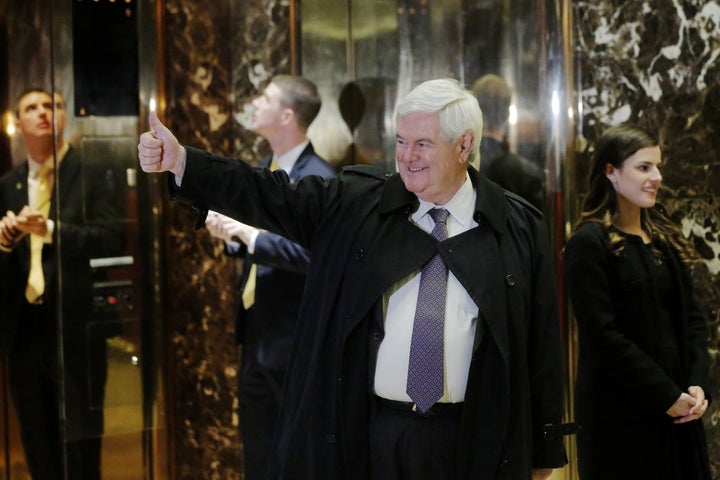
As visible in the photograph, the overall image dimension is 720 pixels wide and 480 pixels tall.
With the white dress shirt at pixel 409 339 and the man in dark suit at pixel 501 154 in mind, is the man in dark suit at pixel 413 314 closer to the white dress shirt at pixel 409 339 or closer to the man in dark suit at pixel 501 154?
the white dress shirt at pixel 409 339

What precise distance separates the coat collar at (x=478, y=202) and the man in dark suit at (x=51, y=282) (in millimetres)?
1907

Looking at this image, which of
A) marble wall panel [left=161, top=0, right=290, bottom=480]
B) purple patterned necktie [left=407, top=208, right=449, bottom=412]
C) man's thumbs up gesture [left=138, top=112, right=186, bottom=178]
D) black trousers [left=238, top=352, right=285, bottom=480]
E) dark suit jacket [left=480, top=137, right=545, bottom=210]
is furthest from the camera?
marble wall panel [left=161, top=0, right=290, bottom=480]

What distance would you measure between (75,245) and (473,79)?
1942 mm

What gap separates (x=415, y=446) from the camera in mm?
2693

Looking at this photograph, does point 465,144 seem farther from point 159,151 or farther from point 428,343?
point 159,151

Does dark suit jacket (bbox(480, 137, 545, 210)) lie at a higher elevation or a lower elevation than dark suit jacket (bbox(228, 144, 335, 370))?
higher

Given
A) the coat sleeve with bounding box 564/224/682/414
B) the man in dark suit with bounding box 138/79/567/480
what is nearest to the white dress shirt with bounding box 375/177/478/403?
the man in dark suit with bounding box 138/79/567/480

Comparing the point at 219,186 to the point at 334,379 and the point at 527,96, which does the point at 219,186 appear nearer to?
the point at 334,379

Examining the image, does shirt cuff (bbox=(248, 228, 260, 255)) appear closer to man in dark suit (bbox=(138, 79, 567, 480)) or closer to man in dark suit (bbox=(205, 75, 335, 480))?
man in dark suit (bbox=(205, 75, 335, 480))

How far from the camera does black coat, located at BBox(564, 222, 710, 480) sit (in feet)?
11.4

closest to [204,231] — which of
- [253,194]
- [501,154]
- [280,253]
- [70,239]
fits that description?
[70,239]

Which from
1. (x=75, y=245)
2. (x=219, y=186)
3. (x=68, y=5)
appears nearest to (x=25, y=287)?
(x=75, y=245)

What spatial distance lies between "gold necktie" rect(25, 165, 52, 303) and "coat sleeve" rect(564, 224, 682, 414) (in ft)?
7.35

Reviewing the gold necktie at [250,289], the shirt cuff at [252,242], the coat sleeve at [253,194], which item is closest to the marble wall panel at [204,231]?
the gold necktie at [250,289]
